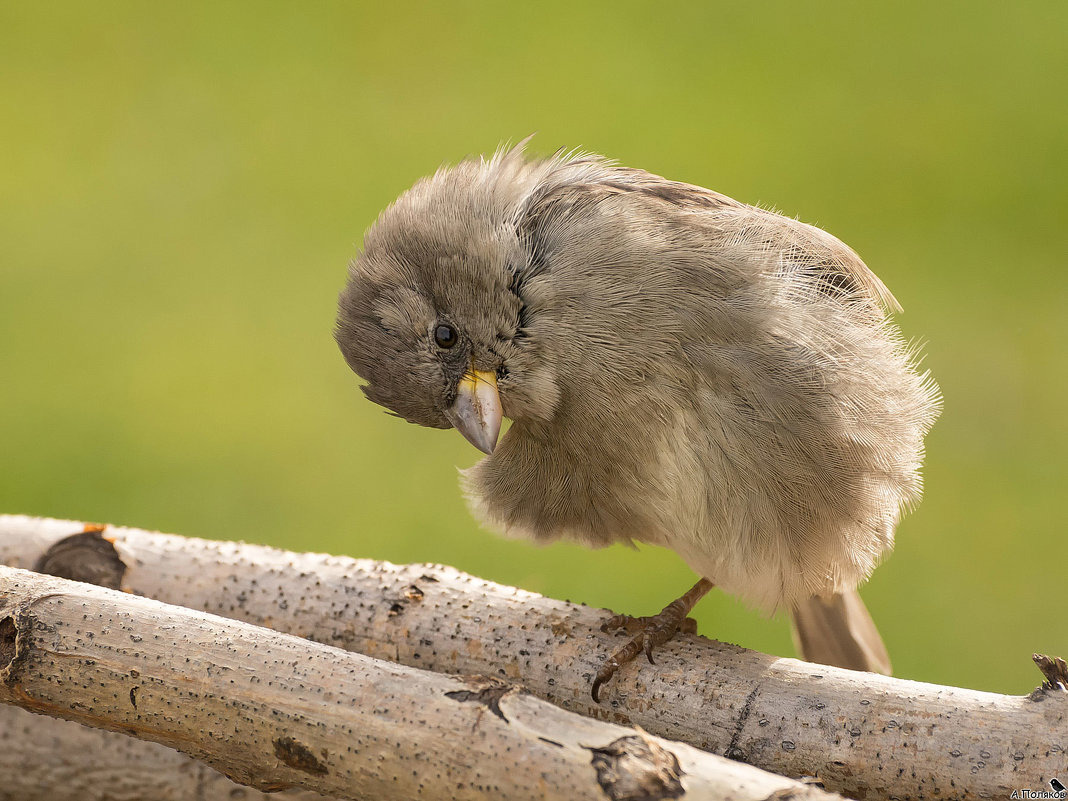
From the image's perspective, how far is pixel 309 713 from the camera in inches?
72.3

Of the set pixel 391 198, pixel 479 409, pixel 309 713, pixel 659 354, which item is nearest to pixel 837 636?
pixel 659 354

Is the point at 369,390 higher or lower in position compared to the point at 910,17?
lower

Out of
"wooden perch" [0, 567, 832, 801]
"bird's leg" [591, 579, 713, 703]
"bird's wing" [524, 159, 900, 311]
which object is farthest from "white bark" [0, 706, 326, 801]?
"bird's wing" [524, 159, 900, 311]

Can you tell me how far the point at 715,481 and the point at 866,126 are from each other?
3.96m

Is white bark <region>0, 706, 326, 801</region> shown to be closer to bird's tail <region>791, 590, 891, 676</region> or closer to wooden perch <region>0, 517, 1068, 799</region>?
wooden perch <region>0, 517, 1068, 799</region>

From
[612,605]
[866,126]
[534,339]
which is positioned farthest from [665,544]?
[866,126]

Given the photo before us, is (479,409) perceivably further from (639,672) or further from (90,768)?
(90,768)

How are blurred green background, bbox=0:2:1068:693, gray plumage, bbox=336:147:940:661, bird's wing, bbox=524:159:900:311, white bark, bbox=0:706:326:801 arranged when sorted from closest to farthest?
gray plumage, bbox=336:147:940:661
bird's wing, bbox=524:159:900:311
white bark, bbox=0:706:326:801
blurred green background, bbox=0:2:1068:693

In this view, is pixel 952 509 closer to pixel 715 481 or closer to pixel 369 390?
pixel 715 481

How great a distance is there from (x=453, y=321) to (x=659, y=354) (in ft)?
1.41

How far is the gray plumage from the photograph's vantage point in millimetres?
2143

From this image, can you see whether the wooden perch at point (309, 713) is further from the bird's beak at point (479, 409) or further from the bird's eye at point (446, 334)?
the bird's eye at point (446, 334)

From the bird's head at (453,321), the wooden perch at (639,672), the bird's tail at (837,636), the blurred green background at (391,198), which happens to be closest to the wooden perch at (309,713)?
the wooden perch at (639,672)

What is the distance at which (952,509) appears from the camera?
181 inches
